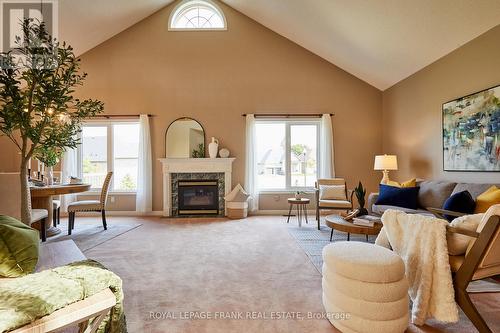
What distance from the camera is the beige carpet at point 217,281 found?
1818 millimetres

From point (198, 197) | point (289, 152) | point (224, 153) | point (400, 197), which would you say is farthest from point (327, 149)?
point (198, 197)

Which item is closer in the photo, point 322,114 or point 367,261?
point 367,261

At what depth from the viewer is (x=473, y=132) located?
11.1 feet

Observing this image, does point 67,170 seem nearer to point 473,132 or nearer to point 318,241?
point 318,241

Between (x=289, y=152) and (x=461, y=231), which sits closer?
(x=461, y=231)

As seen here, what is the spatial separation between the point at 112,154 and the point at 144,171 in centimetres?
90

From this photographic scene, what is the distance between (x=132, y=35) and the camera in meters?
5.68

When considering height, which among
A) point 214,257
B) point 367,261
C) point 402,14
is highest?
point 402,14

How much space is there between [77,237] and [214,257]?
2.40m

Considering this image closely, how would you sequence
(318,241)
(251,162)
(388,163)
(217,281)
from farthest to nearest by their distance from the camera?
(251,162), (388,163), (318,241), (217,281)

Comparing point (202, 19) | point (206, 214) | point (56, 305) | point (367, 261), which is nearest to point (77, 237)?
point (206, 214)

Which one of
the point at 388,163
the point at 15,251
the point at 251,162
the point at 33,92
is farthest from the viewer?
the point at 251,162

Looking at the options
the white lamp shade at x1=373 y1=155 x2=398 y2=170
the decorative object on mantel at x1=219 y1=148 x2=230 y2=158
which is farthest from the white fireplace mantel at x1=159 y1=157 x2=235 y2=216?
the white lamp shade at x1=373 y1=155 x2=398 y2=170

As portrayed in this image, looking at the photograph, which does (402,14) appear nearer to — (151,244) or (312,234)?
(312,234)
